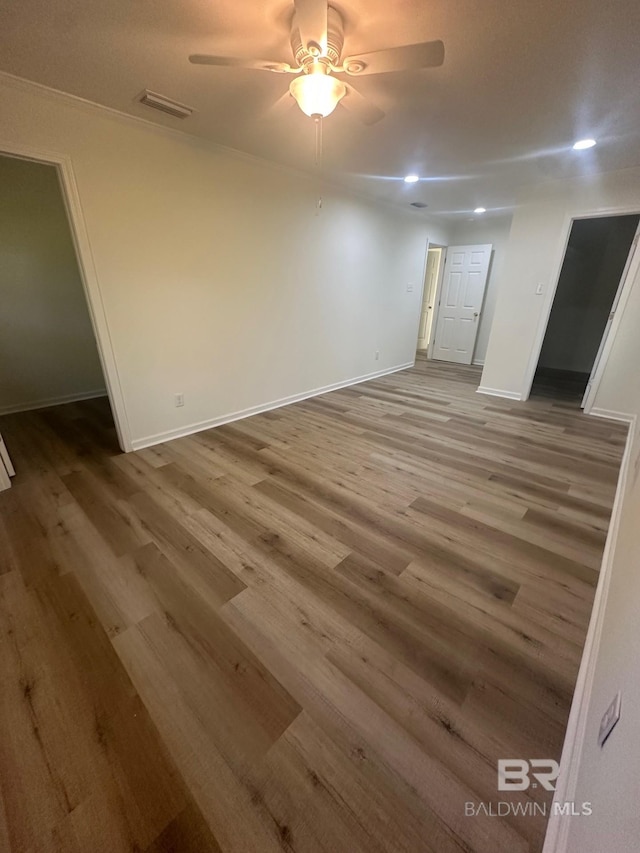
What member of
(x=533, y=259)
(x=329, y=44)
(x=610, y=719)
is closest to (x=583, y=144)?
(x=533, y=259)

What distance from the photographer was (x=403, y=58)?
1.40 metres

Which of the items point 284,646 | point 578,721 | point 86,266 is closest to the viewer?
point 578,721

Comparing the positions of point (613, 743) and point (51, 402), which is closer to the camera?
point (613, 743)

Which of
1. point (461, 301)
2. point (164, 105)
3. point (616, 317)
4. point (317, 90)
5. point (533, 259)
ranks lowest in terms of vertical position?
point (616, 317)

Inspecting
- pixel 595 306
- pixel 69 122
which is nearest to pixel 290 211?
pixel 69 122

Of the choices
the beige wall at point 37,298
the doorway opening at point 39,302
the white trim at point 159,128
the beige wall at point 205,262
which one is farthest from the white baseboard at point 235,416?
the white trim at point 159,128

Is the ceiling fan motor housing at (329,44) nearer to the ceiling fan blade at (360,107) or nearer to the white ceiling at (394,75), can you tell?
the white ceiling at (394,75)

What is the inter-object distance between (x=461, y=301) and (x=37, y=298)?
258 inches

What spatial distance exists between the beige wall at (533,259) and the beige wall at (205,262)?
1734mm

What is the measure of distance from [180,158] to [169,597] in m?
3.21

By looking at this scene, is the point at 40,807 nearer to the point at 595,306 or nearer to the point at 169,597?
the point at 169,597

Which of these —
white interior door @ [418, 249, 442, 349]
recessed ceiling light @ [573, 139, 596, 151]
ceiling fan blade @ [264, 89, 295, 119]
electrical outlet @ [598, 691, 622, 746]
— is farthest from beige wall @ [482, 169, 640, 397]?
electrical outlet @ [598, 691, 622, 746]

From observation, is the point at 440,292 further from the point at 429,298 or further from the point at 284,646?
the point at 284,646

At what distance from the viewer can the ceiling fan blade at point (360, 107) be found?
1833mm
